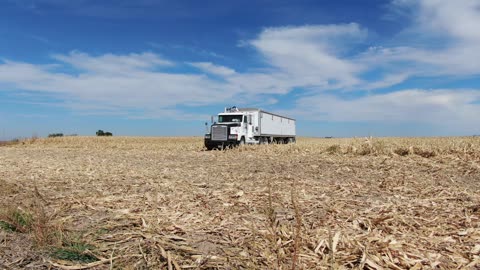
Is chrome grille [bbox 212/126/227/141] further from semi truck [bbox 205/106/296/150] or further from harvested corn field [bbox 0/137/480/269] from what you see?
harvested corn field [bbox 0/137/480/269]

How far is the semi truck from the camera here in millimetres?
29297

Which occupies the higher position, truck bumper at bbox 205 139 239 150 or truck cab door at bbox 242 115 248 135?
truck cab door at bbox 242 115 248 135

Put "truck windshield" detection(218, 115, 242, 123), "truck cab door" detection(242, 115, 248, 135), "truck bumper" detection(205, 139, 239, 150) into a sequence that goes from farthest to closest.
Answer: "truck windshield" detection(218, 115, 242, 123)
"truck cab door" detection(242, 115, 248, 135)
"truck bumper" detection(205, 139, 239, 150)

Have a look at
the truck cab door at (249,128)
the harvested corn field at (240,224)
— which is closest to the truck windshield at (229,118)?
the truck cab door at (249,128)

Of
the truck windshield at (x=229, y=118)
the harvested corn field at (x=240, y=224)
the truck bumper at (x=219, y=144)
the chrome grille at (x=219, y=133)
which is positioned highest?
the truck windshield at (x=229, y=118)

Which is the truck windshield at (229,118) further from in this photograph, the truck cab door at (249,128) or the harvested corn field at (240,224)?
the harvested corn field at (240,224)

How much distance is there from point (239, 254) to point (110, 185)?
5.22 metres

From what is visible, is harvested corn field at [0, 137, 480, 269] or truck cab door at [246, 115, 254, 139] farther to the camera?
truck cab door at [246, 115, 254, 139]

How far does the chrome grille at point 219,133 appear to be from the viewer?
95.9 ft

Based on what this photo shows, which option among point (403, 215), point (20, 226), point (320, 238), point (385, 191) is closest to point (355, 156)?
point (385, 191)

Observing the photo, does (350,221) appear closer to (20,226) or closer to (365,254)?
(365,254)

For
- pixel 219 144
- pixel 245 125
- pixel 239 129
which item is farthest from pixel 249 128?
pixel 219 144

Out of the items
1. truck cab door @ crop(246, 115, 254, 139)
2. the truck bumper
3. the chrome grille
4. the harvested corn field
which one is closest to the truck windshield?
truck cab door @ crop(246, 115, 254, 139)

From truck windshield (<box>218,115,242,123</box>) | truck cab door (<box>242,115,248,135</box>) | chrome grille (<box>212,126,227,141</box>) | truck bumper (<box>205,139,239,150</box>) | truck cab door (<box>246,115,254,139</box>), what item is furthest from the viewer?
truck cab door (<box>246,115,254,139</box>)
